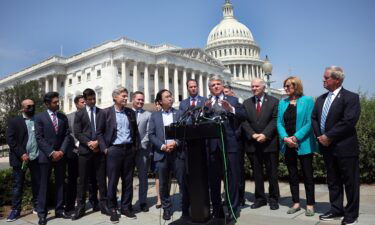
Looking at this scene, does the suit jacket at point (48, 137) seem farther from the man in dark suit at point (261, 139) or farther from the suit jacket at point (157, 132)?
the man in dark suit at point (261, 139)

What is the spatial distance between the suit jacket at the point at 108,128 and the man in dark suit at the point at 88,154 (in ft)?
0.52

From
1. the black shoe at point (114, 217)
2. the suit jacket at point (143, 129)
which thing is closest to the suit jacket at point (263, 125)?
the suit jacket at point (143, 129)

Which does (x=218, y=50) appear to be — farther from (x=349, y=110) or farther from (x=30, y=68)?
(x=349, y=110)

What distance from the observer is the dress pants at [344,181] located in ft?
17.6

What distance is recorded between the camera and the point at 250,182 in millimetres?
10172

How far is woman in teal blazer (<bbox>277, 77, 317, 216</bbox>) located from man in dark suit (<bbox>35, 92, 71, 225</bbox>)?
180 inches

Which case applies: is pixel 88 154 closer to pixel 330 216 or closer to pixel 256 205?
pixel 256 205

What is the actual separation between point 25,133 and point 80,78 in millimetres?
61679

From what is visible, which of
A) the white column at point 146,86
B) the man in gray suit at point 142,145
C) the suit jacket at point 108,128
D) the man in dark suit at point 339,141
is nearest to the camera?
the man in dark suit at point 339,141

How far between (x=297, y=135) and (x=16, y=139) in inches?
237

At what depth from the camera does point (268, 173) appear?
6781 mm

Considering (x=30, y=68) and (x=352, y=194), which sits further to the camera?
(x=30, y=68)

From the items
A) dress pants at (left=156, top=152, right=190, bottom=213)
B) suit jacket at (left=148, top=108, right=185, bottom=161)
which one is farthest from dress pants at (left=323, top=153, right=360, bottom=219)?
suit jacket at (left=148, top=108, right=185, bottom=161)

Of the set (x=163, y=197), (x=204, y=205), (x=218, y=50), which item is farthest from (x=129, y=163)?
(x=218, y=50)
